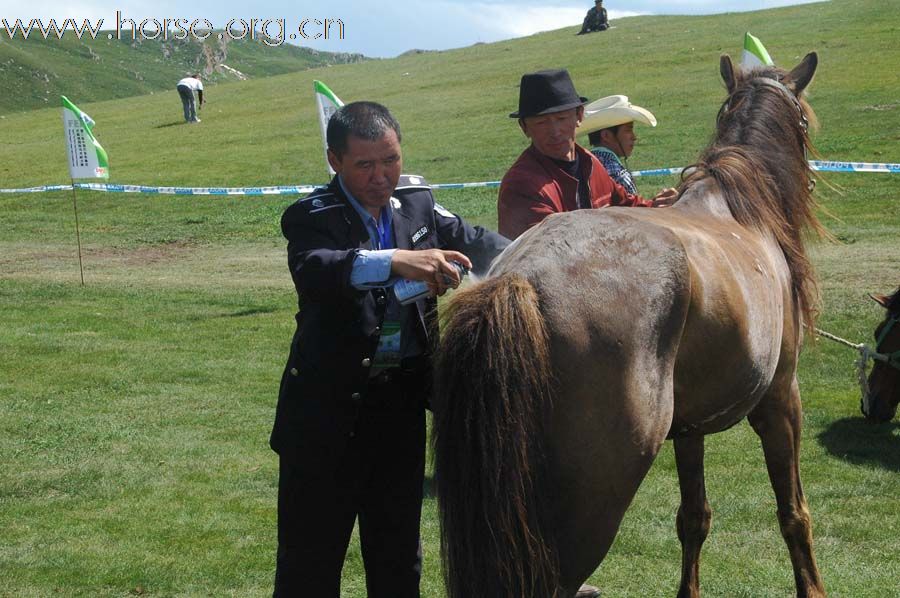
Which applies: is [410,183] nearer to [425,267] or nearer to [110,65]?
[425,267]

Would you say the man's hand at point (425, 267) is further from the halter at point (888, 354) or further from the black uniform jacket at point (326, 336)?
the halter at point (888, 354)

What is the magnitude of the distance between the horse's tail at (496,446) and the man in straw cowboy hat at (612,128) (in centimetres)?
259

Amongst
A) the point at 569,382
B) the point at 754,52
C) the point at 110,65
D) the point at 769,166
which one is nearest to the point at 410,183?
the point at 569,382

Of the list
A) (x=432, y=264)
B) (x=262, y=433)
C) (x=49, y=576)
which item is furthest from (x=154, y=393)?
(x=432, y=264)

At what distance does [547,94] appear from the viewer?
4.11m

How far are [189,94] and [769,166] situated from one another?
114ft

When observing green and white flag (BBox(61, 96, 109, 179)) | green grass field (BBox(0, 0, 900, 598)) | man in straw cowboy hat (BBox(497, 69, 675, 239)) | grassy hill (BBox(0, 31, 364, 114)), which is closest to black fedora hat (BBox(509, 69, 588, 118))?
man in straw cowboy hat (BBox(497, 69, 675, 239))

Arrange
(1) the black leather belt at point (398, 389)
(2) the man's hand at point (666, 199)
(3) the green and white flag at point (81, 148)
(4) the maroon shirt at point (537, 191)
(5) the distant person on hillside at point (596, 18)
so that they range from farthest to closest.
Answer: (5) the distant person on hillside at point (596, 18)
(3) the green and white flag at point (81, 148)
(2) the man's hand at point (666, 199)
(4) the maroon shirt at point (537, 191)
(1) the black leather belt at point (398, 389)

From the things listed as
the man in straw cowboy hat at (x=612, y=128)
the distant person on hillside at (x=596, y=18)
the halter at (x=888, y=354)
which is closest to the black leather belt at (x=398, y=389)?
the man in straw cowboy hat at (x=612, y=128)

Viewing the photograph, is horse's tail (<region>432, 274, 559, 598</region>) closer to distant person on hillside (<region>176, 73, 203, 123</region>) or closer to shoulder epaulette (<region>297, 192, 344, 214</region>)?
shoulder epaulette (<region>297, 192, 344, 214</region>)

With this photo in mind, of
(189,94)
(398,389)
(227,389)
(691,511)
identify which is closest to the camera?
(398,389)

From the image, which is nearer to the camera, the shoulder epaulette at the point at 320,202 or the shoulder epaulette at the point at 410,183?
the shoulder epaulette at the point at 320,202

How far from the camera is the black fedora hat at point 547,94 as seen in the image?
13.5 ft

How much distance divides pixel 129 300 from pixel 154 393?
4782mm
